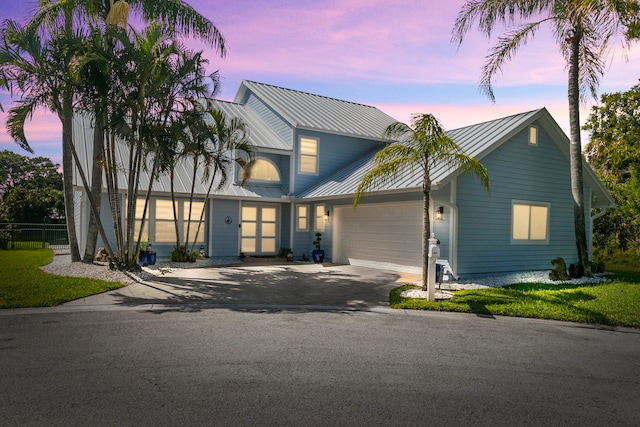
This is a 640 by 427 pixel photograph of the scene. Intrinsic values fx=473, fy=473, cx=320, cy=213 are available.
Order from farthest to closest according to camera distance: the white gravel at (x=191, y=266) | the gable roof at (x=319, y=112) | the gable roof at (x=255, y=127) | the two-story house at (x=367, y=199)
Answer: the gable roof at (x=319, y=112) → the gable roof at (x=255, y=127) → the two-story house at (x=367, y=199) → the white gravel at (x=191, y=266)

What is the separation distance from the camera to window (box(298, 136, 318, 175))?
1998 cm

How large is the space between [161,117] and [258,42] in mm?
3438

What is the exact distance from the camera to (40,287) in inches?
413

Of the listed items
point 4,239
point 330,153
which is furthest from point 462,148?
point 4,239

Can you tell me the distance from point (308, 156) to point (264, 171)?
1979 millimetres

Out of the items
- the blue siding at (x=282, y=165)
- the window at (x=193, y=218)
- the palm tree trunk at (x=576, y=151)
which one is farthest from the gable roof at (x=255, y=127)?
the palm tree trunk at (x=576, y=151)

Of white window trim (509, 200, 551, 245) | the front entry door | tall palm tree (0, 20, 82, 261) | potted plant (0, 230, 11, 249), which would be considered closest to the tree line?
tall palm tree (0, 20, 82, 261)

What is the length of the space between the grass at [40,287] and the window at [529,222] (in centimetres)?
1184

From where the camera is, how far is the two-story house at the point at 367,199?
14078 mm

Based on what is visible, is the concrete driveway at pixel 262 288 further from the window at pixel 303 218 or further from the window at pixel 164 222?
the window at pixel 303 218

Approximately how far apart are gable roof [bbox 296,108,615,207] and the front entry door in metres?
1.74

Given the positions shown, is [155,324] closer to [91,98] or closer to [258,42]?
[91,98]

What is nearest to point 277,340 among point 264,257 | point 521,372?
point 521,372

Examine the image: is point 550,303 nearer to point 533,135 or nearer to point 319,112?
point 533,135
